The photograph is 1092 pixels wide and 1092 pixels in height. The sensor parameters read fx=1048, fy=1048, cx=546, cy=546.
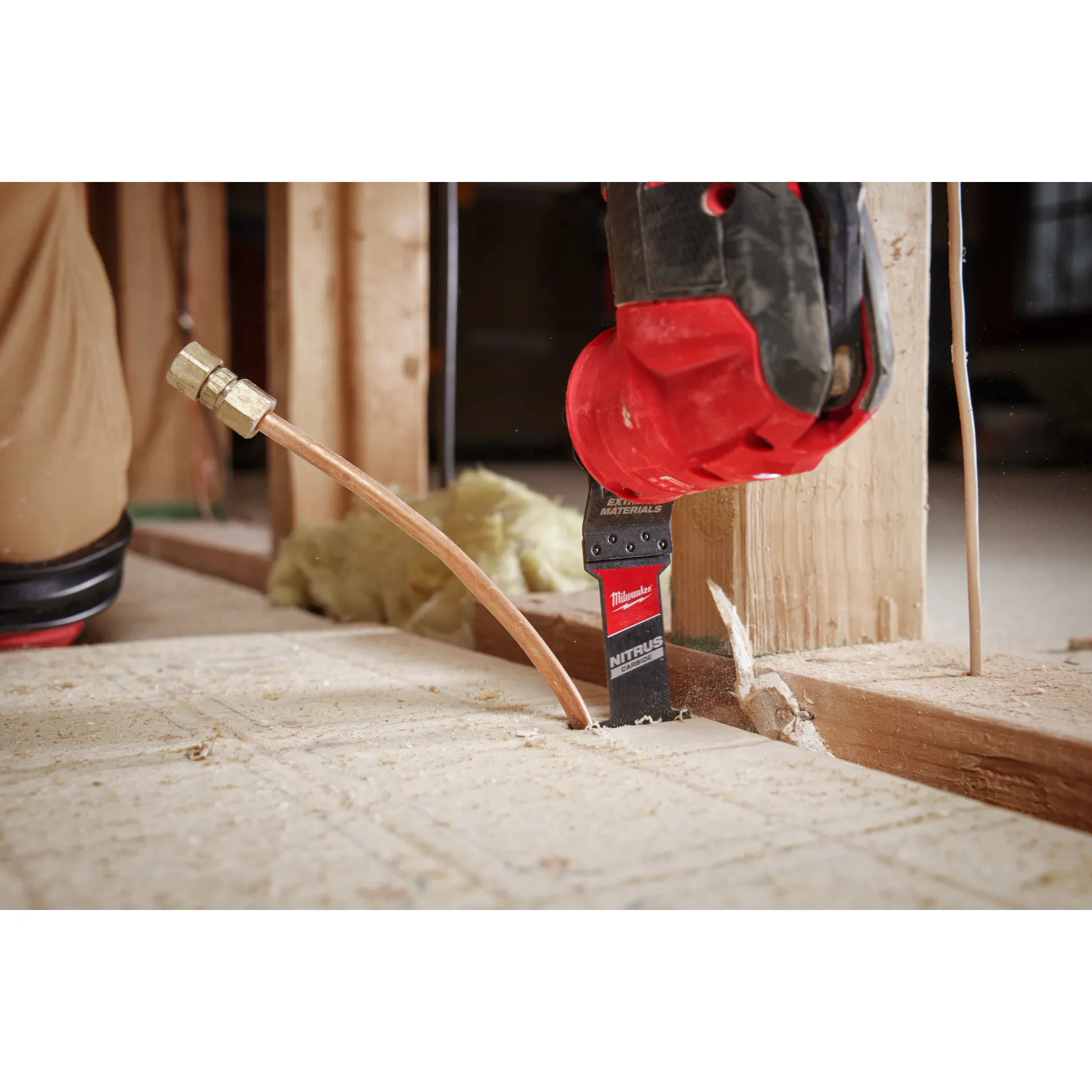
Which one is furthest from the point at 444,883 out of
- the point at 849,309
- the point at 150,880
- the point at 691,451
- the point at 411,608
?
the point at 411,608

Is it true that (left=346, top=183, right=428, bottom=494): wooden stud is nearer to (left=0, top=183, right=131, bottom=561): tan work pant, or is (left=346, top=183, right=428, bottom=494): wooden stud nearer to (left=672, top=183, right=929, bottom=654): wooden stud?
(left=0, top=183, right=131, bottom=561): tan work pant

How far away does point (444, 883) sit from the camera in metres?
0.67

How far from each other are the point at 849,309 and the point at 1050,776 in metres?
0.41

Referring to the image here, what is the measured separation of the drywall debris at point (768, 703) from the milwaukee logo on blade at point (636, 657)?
3.2 inches

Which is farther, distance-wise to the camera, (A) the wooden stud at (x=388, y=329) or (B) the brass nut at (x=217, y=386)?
→ (A) the wooden stud at (x=388, y=329)

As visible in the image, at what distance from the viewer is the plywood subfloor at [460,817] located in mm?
669

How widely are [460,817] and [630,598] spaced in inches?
12.7

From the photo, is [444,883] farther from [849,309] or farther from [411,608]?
[411,608]

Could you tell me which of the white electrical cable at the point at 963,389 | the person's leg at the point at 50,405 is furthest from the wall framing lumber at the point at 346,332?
the white electrical cable at the point at 963,389

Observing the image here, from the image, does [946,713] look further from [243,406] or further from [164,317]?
[164,317]

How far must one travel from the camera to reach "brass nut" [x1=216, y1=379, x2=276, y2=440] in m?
0.95

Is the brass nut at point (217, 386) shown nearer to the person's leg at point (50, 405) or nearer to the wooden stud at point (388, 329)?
the person's leg at point (50, 405)

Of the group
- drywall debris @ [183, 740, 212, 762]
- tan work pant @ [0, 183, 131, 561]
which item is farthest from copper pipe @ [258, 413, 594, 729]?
tan work pant @ [0, 183, 131, 561]

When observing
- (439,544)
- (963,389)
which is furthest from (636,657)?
(963,389)
